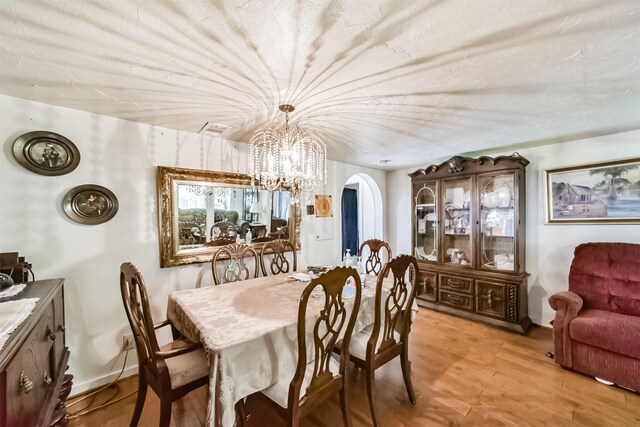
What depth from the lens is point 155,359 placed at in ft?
4.59

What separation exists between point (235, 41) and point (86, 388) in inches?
110

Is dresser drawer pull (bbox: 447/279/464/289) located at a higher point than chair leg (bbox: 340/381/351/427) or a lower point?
higher

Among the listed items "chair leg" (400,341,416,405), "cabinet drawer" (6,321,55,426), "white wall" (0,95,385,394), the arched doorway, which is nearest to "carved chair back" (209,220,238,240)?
"white wall" (0,95,385,394)

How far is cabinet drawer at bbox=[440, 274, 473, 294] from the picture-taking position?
3392 millimetres

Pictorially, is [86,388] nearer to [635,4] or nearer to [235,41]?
[235,41]

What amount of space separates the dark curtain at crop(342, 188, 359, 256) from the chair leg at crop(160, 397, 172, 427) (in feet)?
13.3

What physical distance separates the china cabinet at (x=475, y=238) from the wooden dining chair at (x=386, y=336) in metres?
1.86

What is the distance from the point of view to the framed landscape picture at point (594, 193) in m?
2.65

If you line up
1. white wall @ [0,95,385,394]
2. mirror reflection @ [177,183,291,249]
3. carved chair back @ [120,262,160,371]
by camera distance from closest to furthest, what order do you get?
carved chair back @ [120,262,160,371]
white wall @ [0,95,385,394]
mirror reflection @ [177,183,291,249]

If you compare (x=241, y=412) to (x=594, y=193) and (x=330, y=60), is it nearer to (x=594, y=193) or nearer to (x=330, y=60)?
(x=330, y=60)

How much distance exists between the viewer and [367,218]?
5.16 metres

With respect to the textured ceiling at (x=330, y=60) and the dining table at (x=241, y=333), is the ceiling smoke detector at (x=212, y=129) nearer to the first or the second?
the textured ceiling at (x=330, y=60)

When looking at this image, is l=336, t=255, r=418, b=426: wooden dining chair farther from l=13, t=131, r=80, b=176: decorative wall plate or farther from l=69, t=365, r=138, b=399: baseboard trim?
l=13, t=131, r=80, b=176: decorative wall plate

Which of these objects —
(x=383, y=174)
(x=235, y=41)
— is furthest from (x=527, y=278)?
(x=235, y=41)
